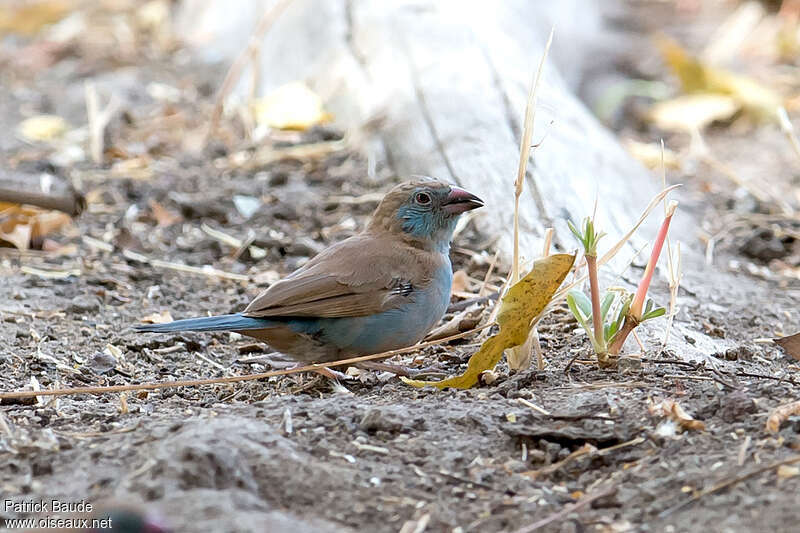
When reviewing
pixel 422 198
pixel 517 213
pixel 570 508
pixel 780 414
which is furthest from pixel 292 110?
pixel 570 508

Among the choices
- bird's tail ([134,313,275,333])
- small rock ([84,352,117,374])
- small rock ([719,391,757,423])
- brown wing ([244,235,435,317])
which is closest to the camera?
small rock ([719,391,757,423])

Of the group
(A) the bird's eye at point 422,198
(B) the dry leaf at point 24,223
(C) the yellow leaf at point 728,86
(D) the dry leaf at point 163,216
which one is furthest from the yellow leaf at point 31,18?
(A) the bird's eye at point 422,198

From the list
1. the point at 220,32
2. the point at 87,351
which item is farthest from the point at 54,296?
the point at 220,32

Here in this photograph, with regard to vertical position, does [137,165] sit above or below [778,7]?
below

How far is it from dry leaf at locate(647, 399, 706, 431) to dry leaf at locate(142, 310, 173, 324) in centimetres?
217

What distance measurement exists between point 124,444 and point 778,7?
836cm

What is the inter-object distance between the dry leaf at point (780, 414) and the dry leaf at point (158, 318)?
2459mm

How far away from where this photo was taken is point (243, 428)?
262 cm

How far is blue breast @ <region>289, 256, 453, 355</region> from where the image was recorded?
3.59 metres

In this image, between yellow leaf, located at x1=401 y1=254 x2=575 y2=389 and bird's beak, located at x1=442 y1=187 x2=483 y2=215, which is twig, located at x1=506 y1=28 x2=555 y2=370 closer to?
yellow leaf, located at x1=401 y1=254 x2=575 y2=389

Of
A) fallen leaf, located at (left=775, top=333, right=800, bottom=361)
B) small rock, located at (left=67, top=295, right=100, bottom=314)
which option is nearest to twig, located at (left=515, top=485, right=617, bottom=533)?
fallen leaf, located at (left=775, top=333, right=800, bottom=361)

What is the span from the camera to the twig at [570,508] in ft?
7.54

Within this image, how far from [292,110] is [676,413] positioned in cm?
419

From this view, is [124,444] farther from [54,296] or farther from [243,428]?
[54,296]
